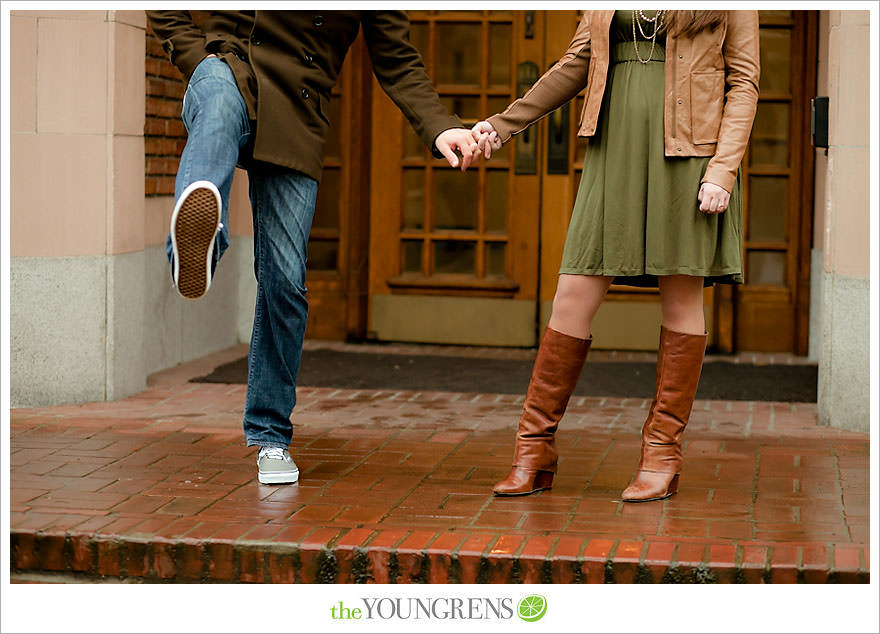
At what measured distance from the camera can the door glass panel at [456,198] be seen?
25.6 ft

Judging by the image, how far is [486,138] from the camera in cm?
440

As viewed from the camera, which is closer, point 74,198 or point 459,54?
point 74,198

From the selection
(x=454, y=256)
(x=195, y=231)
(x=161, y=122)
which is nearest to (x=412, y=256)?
(x=454, y=256)

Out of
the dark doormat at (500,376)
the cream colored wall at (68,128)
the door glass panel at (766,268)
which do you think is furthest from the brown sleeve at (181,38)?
the door glass panel at (766,268)

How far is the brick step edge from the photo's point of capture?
363 cm

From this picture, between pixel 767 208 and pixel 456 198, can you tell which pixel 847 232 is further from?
pixel 456 198

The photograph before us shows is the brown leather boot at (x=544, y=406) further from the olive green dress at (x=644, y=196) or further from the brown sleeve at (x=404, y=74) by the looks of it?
the brown sleeve at (x=404, y=74)

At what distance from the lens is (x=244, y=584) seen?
376 cm

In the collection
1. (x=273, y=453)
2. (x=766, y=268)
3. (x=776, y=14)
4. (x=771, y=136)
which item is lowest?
(x=273, y=453)

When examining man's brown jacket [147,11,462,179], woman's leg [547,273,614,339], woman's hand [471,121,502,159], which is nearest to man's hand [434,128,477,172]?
woman's hand [471,121,502,159]

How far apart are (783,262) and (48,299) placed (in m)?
4.05

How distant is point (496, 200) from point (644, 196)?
3.62 meters

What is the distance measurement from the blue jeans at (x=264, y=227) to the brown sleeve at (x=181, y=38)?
8 cm

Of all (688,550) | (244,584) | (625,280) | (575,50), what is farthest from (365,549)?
(575,50)
